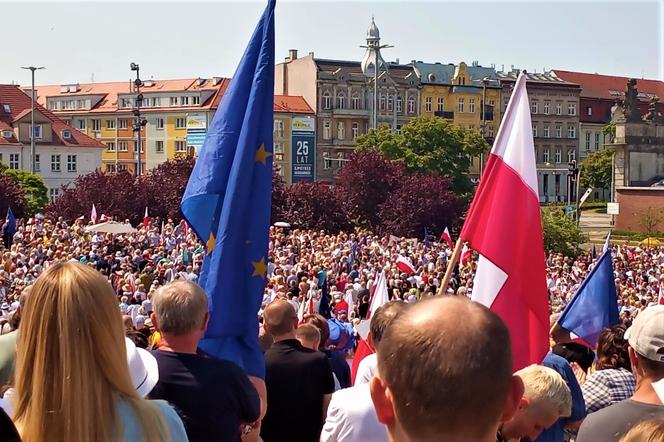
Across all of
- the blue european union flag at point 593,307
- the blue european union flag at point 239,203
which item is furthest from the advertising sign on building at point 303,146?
the blue european union flag at point 239,203

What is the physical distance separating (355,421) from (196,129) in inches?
3608

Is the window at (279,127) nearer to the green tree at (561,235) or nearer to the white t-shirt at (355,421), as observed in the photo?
the green tree at (561,235)

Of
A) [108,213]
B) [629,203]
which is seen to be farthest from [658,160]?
[108,213]

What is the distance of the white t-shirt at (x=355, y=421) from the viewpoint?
5145 mm

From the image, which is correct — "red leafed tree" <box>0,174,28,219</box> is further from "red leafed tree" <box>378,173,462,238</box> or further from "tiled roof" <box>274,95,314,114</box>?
"tiled roof" <box>274,95,314,114</box>

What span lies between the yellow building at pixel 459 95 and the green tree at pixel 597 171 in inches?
324

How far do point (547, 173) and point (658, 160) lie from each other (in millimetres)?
39456

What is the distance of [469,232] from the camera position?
7180 mm

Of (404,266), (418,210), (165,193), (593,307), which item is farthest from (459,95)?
(593,307)

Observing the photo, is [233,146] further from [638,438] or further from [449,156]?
[449,156]

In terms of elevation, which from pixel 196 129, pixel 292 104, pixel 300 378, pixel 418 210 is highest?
pixel 292 104

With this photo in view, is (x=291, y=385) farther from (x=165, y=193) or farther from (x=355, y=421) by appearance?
(x=165, y=193)

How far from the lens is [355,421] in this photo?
5148 millimetres

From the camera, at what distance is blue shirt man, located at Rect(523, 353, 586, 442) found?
5.56 m
